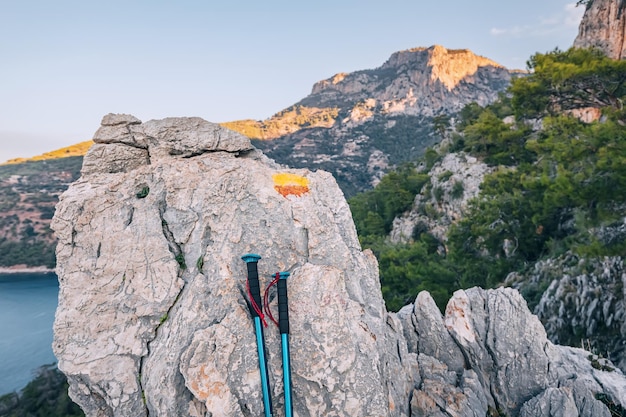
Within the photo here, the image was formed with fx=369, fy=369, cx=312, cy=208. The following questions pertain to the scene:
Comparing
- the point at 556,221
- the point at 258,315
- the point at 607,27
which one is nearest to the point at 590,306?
the point at 556,221

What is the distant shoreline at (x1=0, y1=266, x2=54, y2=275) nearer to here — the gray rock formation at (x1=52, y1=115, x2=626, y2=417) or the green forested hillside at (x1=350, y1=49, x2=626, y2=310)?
the green forested hillside at (x1=350, y1=49, x2=626, y2=310)

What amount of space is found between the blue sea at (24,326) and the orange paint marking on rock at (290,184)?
1204 inches

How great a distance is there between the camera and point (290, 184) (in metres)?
4.61

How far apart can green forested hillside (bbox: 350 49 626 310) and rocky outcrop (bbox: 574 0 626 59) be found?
13.5m

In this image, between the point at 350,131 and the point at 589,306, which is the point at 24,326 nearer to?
the point at 589,306

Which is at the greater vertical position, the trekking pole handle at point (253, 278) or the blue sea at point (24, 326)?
the trekking pole handle at point (253, 278)

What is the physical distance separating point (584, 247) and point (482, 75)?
631 ft

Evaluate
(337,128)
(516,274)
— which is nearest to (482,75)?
(337,128)

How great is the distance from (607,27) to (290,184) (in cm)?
3144

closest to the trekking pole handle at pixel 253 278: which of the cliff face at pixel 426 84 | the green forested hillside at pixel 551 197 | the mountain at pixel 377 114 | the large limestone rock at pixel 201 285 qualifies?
the large limestone rock at pixel 201 285

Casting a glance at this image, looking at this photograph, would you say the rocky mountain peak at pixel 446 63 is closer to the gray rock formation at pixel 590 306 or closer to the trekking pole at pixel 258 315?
the gray rock formation at pixel 590 306

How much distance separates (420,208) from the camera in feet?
105

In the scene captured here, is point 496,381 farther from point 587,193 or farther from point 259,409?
point 587,193

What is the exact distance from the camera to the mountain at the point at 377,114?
11462 centimetres
